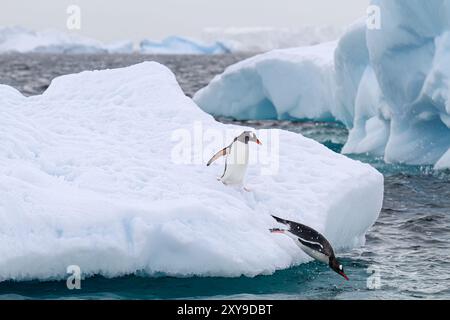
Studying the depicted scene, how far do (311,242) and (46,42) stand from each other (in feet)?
402

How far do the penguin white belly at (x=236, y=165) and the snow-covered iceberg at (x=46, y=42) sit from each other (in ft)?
357

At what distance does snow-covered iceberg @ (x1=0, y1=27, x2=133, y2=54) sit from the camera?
11881cm

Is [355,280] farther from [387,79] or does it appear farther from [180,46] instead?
[180,46]

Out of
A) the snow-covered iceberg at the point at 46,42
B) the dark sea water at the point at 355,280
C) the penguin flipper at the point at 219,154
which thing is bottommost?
the dark sea water at the point at 355,280

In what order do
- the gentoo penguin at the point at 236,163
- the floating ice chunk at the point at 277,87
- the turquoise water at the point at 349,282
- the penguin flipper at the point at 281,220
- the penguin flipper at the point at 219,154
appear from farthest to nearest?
the floating ice chunk at the point at 277,87 → the penguin flipper at the point at 219,154 → the gentoo penguin at the point at 236,163 → the penguin flipper at the point at 281,220 → the turquoise water at the point at 349,282

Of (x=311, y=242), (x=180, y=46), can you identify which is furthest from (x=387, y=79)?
(x=180, y=46)

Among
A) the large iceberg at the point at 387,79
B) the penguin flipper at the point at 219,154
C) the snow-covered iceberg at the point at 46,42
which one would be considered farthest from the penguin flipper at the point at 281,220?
the snow-covered iceberg at the point at 46,42

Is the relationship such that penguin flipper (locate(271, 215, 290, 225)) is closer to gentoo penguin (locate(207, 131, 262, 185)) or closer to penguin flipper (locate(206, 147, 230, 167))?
gentoo penguin (locate(207, 131, 262, 185))

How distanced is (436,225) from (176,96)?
3774 mm

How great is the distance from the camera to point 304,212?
300 inches

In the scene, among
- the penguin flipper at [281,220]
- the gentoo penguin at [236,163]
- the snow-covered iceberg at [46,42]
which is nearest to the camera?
the penguin flipper at [281,220]

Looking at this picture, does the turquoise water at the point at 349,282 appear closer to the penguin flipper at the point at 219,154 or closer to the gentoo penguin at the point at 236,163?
the gentoo penguin at the point at 236,163

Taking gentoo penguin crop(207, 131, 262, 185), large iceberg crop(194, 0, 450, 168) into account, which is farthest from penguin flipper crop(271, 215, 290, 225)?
large iceberg crop(194, 0, 450, 168)

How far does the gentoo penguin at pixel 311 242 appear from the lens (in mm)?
7109
